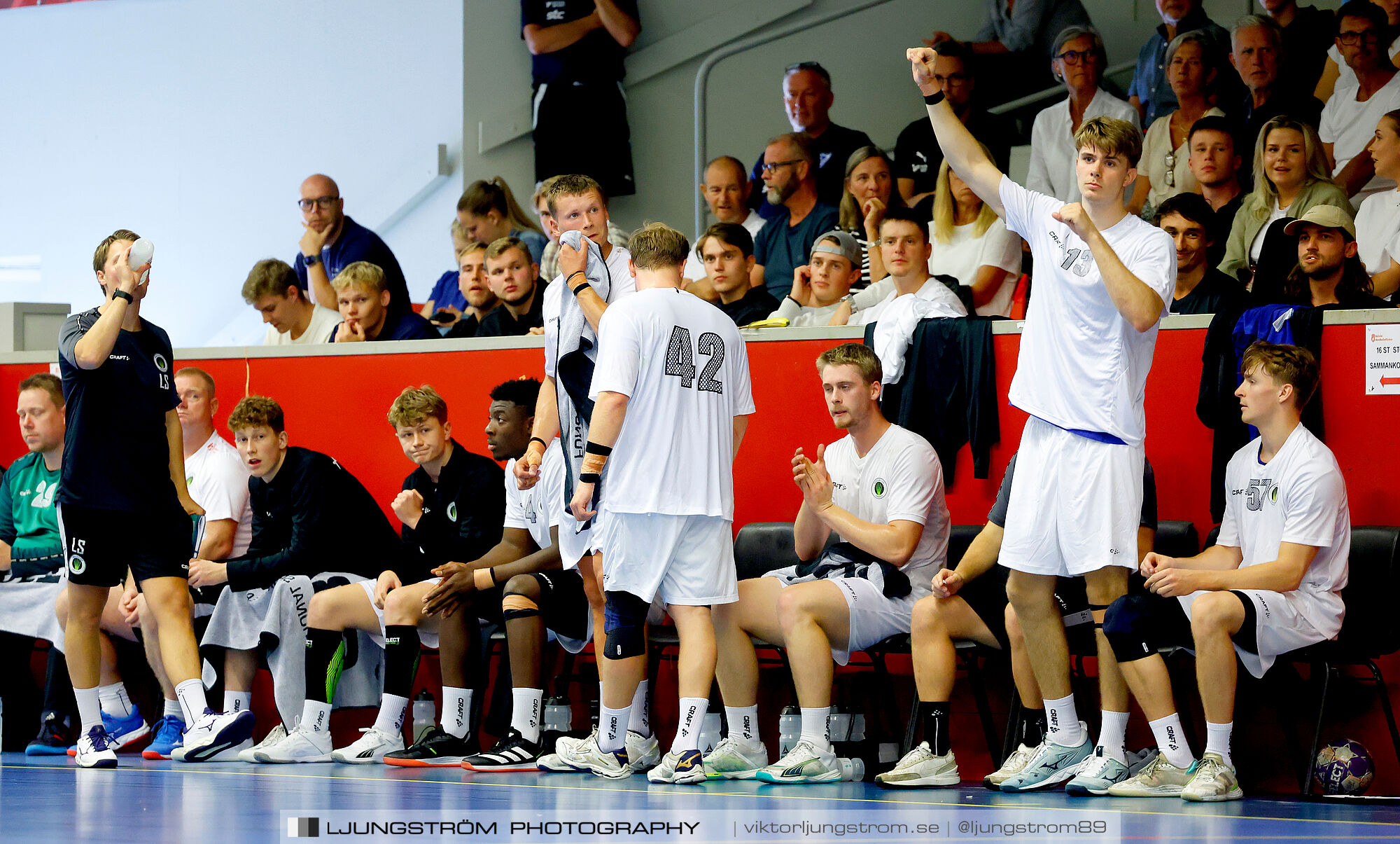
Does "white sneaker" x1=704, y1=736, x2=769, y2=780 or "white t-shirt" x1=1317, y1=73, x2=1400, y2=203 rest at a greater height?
"white t-shirt" x1=1317, y1=73, x2=1400, y2=203

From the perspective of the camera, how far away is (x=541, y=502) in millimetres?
5703

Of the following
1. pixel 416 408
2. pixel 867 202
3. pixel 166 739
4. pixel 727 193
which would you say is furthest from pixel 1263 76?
pixel 166 739

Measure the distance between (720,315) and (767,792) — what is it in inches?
59.8

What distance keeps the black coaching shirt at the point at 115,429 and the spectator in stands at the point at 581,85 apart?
13.9ft

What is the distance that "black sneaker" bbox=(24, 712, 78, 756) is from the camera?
6141mm

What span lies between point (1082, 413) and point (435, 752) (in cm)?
267

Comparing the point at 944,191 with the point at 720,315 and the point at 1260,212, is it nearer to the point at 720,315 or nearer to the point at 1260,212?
the point at 1260,212

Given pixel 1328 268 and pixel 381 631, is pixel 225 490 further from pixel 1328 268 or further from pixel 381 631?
pixel 1328 268

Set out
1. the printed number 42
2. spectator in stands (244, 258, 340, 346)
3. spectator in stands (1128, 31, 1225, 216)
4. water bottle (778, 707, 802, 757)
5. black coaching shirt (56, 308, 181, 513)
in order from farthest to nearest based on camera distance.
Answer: spectator in stands (244, 258, 340, 346), spectator in stands (1128, 31, 1225, 216), black coaching shirt (56, 308, 181, 513), water bottle (778, 707, 802, 757), the printed number 42

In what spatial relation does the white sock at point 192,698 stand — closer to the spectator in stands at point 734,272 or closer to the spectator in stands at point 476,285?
the spectator in stands at point 476,285

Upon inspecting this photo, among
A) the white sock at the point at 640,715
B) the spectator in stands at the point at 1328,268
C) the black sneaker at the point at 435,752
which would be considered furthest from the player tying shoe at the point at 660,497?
the spectator in stands at the point at 1328,268

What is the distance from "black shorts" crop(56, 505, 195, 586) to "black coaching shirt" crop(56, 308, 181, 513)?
4 cm

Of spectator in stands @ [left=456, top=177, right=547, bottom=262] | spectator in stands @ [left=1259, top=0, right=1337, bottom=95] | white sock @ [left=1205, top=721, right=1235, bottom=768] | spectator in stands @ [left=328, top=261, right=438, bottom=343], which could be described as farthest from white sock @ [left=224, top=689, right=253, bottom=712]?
spectator in stands @ [left=1259, top=0, right=1337, bottom=95]

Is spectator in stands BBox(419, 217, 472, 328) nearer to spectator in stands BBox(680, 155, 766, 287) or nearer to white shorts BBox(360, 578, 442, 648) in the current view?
spectator in stands BBox(680, 155, 766, 287)
